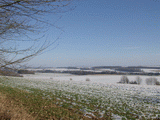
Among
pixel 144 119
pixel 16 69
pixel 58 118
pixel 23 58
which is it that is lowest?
pixel 144 119

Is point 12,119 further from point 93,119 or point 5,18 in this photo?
point 93,119

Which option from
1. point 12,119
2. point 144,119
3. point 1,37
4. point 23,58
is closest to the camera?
point 23,58

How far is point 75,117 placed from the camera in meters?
6.66

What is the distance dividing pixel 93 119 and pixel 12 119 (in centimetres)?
437

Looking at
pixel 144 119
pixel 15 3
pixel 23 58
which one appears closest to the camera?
pixel 15 3

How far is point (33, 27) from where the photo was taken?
268 cm

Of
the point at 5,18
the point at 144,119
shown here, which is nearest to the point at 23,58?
the point at 5,18

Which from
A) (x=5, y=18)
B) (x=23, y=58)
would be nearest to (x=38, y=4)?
(x=5, y=18)

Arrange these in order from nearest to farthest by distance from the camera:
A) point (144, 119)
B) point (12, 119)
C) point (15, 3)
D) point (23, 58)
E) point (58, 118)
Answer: point (15, 3) → point (23, 58) → point (12, 119) → point (58, 118) → point (144, 119)

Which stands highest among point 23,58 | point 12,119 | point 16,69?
point 23,58

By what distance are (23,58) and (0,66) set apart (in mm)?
587

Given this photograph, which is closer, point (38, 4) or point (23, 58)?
point (38, 4)

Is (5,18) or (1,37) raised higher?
(5,18)

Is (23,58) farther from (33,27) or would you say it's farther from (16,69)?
(33,27)
